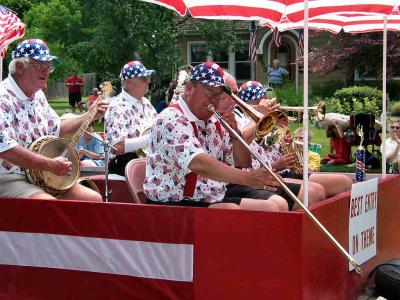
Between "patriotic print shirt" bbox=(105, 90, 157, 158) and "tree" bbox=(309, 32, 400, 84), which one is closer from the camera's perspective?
"patriotic print shirt" bbox=(105, 90, 157, 158)

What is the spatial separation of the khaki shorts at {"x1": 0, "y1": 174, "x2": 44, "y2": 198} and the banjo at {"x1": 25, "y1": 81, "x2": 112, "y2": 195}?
0.06m

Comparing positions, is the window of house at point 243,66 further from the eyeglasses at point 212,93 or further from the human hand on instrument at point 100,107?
the eyeglasses at point 212,93

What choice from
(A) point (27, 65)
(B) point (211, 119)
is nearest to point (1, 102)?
(A) point (27, 65)

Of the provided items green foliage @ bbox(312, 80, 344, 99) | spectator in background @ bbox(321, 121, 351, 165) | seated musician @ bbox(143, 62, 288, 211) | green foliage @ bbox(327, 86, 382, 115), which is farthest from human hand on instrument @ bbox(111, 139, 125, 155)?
green foliage @ bbox(312, 80, 344, 99)

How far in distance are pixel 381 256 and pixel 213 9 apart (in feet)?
8.35

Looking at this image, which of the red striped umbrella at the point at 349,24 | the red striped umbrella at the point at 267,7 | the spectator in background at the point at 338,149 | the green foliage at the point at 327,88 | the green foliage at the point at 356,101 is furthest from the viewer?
the green foliage at the point at 327,88

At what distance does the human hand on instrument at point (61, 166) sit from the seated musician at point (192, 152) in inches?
21.3

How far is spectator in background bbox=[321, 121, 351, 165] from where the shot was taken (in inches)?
501

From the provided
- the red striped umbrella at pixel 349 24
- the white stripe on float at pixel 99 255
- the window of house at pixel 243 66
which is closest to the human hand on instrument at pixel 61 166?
the white stripe on float at pixel 99 255

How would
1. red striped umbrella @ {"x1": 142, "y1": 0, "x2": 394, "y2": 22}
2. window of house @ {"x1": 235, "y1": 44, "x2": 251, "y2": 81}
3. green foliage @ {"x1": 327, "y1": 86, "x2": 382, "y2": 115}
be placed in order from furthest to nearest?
window of house @ {"x1": 235, "y1": 44, "x2": 251, "y2": 81}
green foliage @ {"x1": 327, "y1": 86, "x2": 382, "y2": 115}
red striped umbrella @ {"x1": 142, "y1": 0, "x2": 394, "y2": 22}

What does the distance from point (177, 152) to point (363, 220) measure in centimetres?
172

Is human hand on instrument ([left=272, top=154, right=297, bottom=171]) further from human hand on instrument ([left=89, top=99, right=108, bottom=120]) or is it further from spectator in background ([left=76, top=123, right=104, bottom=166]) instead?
spectator in background ([left=76, top=123, right=104, bottom=166])

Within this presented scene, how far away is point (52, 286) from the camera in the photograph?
14.8 ft

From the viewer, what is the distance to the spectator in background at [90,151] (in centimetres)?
866
